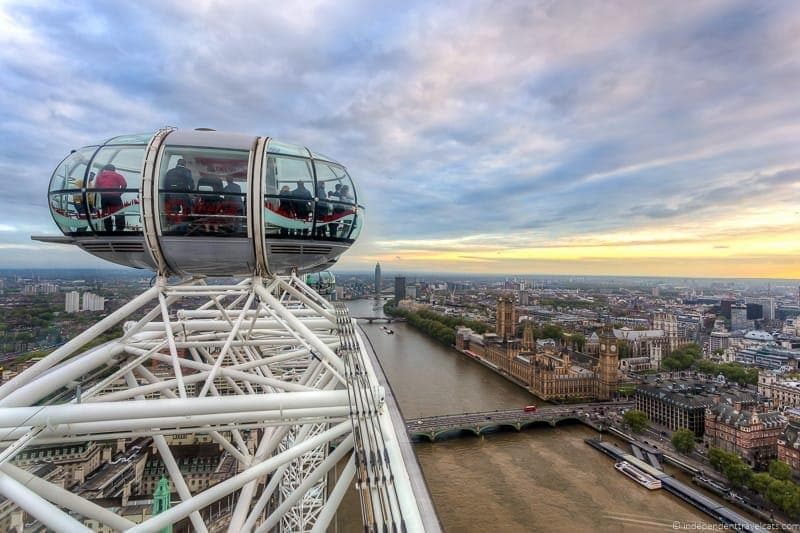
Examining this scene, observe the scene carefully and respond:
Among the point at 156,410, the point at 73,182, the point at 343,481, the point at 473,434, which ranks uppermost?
the point at 73,182

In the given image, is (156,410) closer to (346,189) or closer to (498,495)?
(346,189)

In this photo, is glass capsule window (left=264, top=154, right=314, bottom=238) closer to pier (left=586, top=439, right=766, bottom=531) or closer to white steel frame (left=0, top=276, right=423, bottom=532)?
white steel frame (left=0, top=276, right=423, bottom=532)

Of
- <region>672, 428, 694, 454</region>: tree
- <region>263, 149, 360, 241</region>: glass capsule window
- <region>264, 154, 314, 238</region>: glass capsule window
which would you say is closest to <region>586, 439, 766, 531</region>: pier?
<region>672, 428, 694, 454</region>: tree

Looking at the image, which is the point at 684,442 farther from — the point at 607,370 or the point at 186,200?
the point at 186,200

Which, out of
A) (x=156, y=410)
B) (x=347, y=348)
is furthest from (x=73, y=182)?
(x=347, y=348)

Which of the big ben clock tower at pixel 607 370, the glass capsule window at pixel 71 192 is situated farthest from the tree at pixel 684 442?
the glass capsule window at pixel 71 192

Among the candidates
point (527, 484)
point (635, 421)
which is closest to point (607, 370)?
point (635, 421)

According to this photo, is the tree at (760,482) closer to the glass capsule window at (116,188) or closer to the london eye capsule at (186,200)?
the london eye capsule at (186,200)
